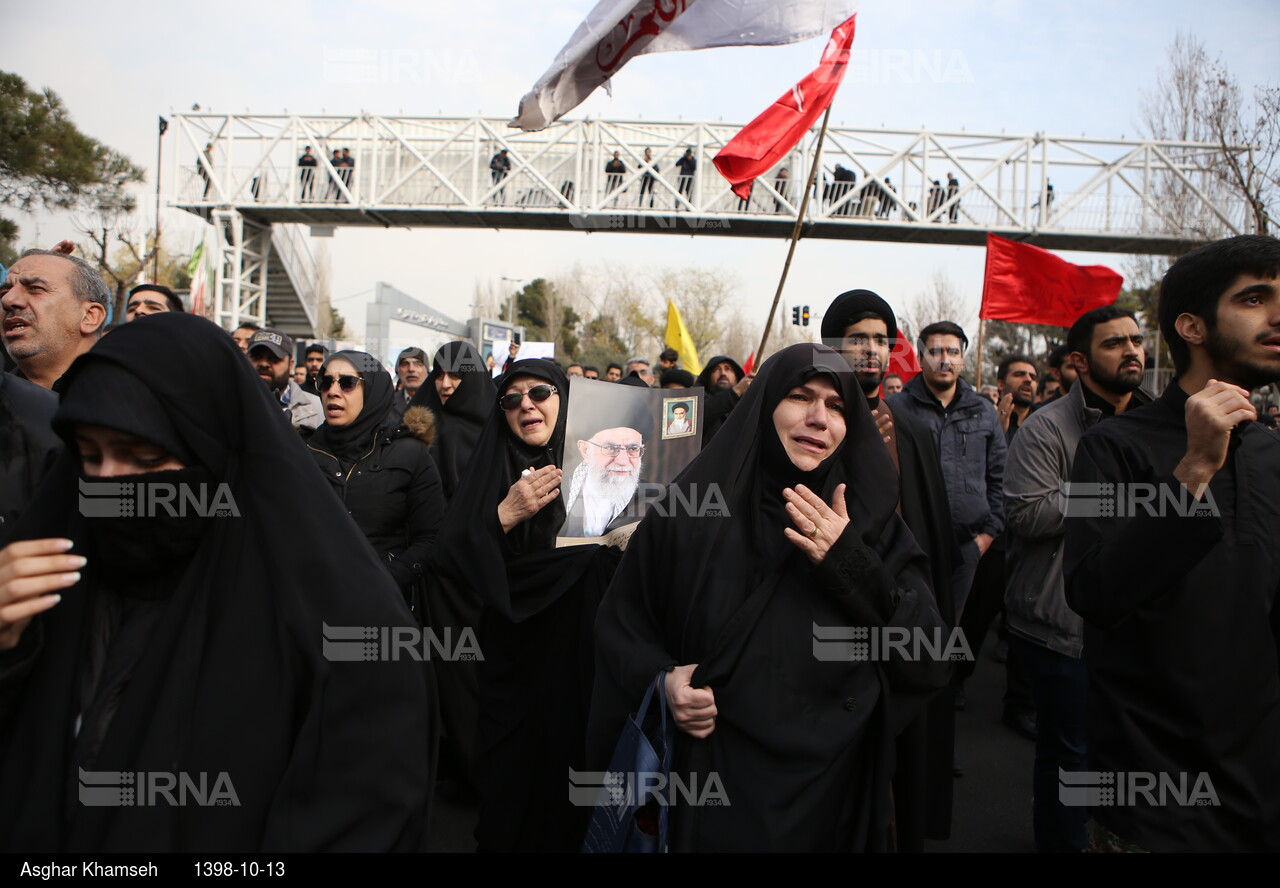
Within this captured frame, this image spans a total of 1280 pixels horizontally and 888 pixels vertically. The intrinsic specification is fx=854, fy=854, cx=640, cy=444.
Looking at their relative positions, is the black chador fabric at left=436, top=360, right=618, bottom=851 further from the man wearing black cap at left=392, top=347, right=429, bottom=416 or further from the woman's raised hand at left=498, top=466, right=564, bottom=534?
the man wearing black cap at left=392, top=347, right=429, bottom=416

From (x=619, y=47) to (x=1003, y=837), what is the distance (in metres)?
4.65

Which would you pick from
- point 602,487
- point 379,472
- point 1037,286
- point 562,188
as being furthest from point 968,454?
point 562,188

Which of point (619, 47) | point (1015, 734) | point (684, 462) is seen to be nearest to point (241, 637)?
point (684, 462)

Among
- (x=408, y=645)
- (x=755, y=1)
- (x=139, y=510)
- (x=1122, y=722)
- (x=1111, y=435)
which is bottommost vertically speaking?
(x=1122, y=722)

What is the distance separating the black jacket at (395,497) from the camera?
4.04 meters

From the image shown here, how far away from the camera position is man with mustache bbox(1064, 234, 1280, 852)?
200 centimetres

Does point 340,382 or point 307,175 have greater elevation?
point 307,175

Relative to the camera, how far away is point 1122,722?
2.13 m

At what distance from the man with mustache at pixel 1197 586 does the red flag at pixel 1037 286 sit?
6.09 meters

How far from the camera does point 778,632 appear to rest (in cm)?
224

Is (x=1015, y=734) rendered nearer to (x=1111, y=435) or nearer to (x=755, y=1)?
(x=1111, y=435)

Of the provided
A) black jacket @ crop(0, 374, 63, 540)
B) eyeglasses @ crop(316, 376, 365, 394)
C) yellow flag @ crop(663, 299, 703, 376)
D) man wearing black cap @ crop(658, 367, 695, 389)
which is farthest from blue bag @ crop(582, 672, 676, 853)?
yellow flag @ crop(663, 299, 703, 376)

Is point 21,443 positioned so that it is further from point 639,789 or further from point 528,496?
point 639,789

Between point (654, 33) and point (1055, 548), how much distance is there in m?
3.56
